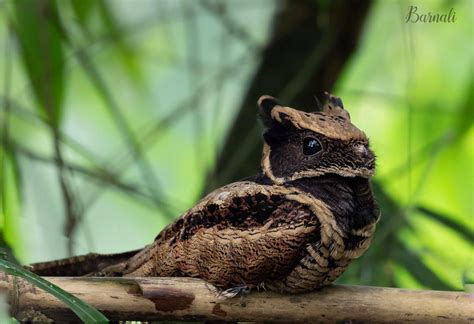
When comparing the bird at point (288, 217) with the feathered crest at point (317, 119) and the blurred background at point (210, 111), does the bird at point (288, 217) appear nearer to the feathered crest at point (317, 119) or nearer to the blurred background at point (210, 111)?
the feathered crest at point (317, 119)

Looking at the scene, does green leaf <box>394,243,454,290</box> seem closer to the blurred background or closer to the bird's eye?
the blurred background

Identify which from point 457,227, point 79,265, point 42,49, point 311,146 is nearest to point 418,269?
point 457,227

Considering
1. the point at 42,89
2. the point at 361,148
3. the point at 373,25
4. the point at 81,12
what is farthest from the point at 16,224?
the point at 373,25

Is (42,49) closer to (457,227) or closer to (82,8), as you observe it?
(82,8)

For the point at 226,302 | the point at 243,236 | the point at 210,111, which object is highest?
the point at 210,111

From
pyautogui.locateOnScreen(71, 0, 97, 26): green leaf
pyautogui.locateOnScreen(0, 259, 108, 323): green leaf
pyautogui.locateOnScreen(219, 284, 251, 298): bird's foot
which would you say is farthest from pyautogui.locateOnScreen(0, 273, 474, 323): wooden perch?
pyautogui.locateOnScreen(71, 0, 97, 26): green leaf

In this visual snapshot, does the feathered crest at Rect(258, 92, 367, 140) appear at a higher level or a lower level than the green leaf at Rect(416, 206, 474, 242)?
higher

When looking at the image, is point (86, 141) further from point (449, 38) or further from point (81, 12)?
point (449, 38)

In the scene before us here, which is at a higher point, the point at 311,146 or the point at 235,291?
the point at 311,146
